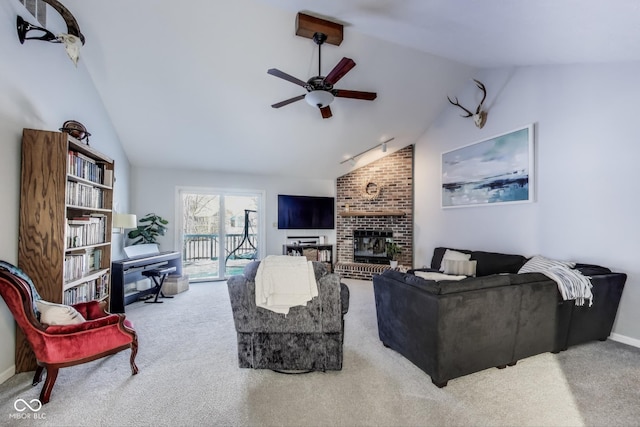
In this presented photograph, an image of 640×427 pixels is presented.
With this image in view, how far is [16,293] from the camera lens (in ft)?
5.96

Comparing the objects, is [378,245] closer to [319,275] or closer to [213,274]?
[213,274]

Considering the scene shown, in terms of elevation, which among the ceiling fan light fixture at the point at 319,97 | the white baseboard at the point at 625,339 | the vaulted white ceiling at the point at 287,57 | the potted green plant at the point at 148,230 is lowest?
the white baseboard at the point at 625,339

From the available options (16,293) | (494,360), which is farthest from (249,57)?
(494,360)

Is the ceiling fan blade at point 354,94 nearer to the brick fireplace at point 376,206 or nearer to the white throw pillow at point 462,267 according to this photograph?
the white throw pillow at point 462,267

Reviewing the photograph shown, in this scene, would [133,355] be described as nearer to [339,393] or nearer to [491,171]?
[339,393]

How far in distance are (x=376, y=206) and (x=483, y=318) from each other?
4.05 m

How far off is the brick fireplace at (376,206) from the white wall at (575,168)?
1.42 meters

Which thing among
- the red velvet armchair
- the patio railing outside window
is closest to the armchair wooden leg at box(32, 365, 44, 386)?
the red velvet armchair

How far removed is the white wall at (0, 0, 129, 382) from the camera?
2.05 meters

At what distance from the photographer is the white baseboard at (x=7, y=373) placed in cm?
202

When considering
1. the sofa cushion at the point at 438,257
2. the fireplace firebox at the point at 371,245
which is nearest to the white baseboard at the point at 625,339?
the sofa cushion at the point at 438,257

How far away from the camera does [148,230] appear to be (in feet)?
15.3

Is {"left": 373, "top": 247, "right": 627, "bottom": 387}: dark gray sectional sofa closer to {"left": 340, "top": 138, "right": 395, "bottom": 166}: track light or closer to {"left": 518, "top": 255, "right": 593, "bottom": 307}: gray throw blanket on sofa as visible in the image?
{"left": 518, "top": 255, "right": 593, "bottom": 307}: gray throw blanket on sofa

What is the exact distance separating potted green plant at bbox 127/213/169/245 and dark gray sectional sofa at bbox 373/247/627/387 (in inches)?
156
